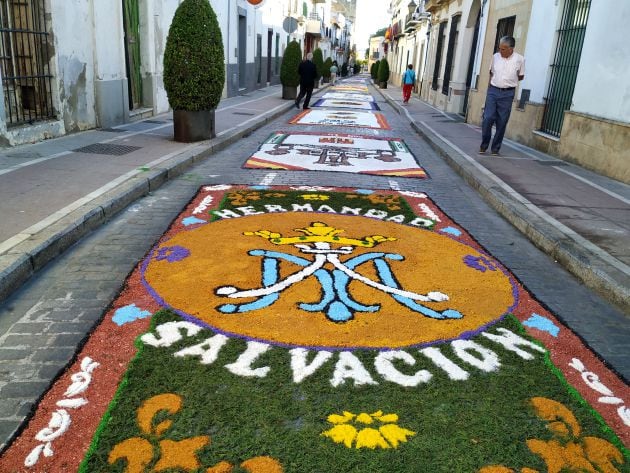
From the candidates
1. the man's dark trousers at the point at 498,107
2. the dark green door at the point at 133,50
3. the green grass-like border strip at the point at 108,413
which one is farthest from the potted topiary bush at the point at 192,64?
the green grass-like border strip at the point at 108,413

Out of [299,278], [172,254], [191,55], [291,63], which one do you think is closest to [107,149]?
[191,55]

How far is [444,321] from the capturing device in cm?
338

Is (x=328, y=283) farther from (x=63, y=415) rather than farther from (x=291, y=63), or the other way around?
(x=291, y=63)

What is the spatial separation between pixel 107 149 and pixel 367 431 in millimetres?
7405

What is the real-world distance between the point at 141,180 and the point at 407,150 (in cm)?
614

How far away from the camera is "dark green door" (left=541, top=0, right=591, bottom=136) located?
32.2 feet

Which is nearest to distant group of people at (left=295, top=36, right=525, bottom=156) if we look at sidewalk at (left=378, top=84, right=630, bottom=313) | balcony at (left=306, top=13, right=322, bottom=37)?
sidewalk at (left=378, top=84, right=630, bottom=313)

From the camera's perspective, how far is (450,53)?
21.7 m

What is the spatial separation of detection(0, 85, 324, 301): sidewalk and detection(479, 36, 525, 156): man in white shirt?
485 centimetres

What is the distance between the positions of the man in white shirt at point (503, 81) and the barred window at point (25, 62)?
7.58 meters

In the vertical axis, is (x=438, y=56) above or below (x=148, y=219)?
above

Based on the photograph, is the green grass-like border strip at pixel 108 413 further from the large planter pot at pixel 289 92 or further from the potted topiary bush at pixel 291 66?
the large planter pot at pixel 289 92

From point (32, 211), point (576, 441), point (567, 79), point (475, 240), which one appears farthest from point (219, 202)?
point (567, 79)

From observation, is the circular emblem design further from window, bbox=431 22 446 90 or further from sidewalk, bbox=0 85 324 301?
window, bbox=431 22 446 90
